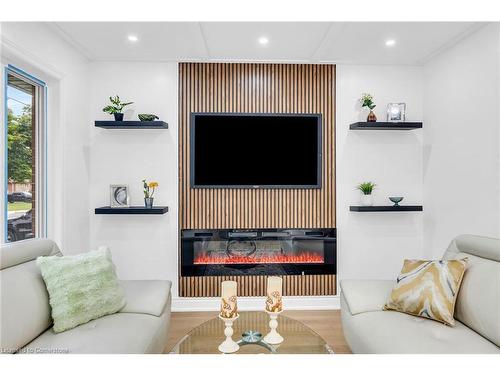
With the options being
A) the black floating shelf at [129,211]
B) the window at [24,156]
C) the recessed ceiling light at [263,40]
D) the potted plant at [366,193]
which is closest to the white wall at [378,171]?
the potted plant at [366,193]

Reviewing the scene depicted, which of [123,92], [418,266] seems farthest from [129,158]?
[418,266]

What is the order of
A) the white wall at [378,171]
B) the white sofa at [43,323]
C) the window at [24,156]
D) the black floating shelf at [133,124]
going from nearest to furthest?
the white sofa at [43,323] < the window at [24,156] < the black floating shelf at [133,124] < the white wall at [378,171]

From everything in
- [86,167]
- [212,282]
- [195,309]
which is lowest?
[195,309]

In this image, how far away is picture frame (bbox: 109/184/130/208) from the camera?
3395mm

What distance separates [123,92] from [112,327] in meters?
2.47

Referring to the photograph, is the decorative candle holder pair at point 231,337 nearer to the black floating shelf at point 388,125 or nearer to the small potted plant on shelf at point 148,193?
the small potted plant on shelf at point 148,193

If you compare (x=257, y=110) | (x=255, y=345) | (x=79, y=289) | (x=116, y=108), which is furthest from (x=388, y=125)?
(x=79, y=289)

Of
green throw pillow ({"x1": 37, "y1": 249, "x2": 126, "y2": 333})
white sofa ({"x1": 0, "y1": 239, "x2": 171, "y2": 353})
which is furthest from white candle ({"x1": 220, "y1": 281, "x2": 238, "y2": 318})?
green throw pillow ({"x1": 37, "y1": 249, "x2": 126, "y2": 333})

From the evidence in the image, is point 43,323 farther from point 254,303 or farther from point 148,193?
point 254,303

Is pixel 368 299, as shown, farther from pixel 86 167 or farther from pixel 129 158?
pixel 86 167

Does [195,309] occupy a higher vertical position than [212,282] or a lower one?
lower

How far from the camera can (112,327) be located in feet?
6.28

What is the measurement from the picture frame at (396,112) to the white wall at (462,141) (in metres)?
0.28

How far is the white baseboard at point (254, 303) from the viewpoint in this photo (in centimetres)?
349
